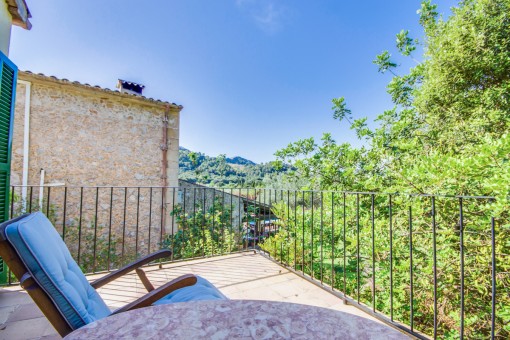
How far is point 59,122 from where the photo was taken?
17.6 ft

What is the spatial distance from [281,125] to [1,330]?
11.9 m

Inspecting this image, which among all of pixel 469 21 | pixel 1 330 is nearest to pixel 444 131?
pixel 469 21

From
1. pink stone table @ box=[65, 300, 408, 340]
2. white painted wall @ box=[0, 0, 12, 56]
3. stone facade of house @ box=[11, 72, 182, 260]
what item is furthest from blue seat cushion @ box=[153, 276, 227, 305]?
stone facade of house @ box=[11, 72, 182, 260]

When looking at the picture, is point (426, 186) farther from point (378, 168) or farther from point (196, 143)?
point (196, 143)

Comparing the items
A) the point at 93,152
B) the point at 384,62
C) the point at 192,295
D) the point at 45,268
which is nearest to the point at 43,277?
the point at 45,268

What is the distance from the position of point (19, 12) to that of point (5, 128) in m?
1.46

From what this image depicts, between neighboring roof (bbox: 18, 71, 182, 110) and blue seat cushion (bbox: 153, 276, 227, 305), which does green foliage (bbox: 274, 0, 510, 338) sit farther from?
neighboring roof (bbox: 18, 71, 182, 110)

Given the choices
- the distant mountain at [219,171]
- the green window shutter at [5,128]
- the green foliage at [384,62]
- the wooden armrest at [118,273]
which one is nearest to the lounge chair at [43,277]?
the wooden armrest at [118,273]

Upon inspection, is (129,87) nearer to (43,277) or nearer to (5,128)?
(5,128)

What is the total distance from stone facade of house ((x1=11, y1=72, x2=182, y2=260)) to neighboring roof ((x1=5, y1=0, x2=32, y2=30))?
2.88 meters

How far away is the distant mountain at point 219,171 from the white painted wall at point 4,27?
4.91 m

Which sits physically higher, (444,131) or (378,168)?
(444,131)

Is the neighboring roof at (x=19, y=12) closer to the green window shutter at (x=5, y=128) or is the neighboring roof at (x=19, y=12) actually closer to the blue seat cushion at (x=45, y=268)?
the green window shutter at (x=5, y=128)

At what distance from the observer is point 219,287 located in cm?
242
